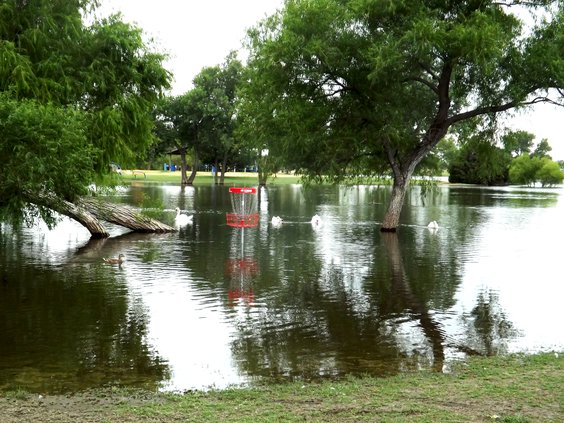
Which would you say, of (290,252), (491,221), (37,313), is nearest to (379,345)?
(37,313)

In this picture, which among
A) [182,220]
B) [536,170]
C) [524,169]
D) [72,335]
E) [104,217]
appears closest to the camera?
[72,335]

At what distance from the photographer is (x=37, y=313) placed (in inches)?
475

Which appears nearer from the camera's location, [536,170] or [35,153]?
[35,153]

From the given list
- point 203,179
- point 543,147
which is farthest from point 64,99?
point 543,147

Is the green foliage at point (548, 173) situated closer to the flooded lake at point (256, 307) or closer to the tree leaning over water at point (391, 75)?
the tree leaning over water at point (391, 75)

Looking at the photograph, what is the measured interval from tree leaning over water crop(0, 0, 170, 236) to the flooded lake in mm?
2466

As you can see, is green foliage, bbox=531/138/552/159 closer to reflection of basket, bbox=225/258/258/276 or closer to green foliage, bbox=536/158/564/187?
green foliage, bbox=536/158/564/187

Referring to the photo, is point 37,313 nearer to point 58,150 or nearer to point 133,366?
point 58,150

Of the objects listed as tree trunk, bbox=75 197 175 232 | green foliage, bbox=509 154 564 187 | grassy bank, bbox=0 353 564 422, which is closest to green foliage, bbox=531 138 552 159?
green foliage, bbox=509 154 564 187

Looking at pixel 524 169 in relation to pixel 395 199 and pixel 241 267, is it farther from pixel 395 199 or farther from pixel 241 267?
pixel 241 267

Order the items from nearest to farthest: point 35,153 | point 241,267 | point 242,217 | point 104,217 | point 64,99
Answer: point 35,153
point 64,99
point 241,267
point 242,217
point 104,217

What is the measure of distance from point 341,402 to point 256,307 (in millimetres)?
5991

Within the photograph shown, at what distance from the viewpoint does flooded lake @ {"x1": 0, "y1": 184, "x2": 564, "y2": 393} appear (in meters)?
8.98

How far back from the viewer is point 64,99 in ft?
56.2
